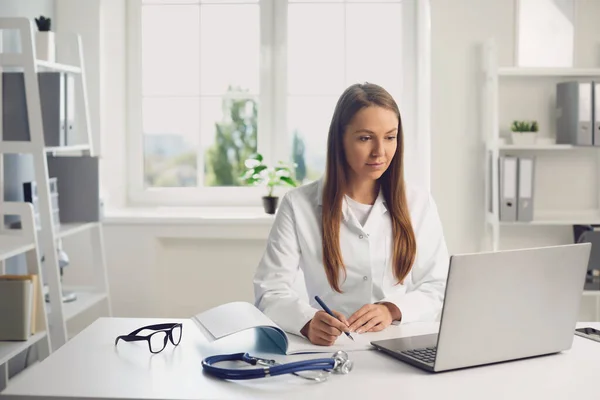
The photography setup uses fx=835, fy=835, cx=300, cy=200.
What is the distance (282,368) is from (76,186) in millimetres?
2226

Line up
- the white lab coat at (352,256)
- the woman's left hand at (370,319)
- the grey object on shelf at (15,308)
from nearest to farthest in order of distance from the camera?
the woman's left hand at (370,319)
the white lab coat at (352,256)
the grey object on shelf at (15,308)

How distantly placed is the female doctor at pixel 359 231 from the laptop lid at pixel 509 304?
0.47 metres

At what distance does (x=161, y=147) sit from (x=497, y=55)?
1.74 metres

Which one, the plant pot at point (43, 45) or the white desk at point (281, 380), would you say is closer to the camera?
the white desk at point (281, 380)

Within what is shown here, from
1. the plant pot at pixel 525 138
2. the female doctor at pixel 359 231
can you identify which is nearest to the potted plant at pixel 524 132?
the plant pot at pixel 525 138

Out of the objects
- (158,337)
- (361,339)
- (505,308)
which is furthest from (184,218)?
(505,308)

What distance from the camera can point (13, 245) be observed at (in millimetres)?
2832

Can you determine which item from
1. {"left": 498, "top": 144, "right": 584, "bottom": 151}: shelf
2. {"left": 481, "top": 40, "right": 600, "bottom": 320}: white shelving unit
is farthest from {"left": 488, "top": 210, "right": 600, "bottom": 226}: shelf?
{"left": 498, "top": 144, "right": 584, "bottom": 151}: shelf

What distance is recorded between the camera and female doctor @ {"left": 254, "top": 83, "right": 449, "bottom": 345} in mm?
2145

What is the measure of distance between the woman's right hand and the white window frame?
2.37 m

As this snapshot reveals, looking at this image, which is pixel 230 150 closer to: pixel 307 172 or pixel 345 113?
pixel 307 172

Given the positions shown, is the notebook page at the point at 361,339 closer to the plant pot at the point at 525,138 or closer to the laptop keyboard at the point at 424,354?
the laptop keyboard at the point at 424,354

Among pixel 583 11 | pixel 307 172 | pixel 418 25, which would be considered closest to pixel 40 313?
pixel 307 172

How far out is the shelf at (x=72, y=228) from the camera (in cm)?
331
